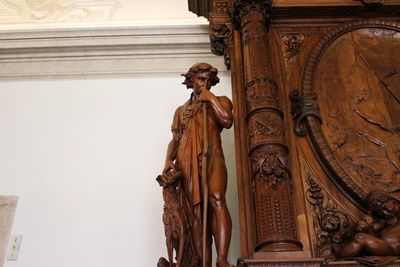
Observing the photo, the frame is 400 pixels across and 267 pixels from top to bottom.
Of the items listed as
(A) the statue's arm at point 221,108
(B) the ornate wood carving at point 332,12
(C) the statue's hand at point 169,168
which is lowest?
(C) the statue's hand at point 169,168

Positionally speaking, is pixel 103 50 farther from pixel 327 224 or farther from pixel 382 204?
pixel 382 204

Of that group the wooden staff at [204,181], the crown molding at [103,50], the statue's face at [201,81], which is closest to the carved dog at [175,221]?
the wooden staff at [204,181]

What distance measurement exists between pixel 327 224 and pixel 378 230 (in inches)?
9.4

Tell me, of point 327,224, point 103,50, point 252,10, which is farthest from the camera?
point 103,50

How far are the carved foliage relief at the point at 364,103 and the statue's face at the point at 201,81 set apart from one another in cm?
67

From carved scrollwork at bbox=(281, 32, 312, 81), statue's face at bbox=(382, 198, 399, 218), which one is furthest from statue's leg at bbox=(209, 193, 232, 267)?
carved scrollwork at bbox=(281, 32, 312, 81)

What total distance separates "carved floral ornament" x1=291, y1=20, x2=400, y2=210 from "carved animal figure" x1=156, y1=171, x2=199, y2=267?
2.55 feet

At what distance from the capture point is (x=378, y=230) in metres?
2.16

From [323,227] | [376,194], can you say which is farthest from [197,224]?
[376,194]

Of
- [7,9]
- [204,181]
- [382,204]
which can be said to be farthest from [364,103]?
[7,9]

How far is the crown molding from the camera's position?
3.60 m

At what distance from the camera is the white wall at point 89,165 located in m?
2.86

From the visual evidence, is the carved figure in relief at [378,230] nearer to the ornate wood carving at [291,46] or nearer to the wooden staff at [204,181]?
the wooden staff at [204,181]

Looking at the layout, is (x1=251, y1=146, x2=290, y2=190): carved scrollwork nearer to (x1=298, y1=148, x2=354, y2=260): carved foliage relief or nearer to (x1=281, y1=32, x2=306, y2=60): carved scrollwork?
(x1=298, y1=148, x2=354, y2=260): carved foliage relief
